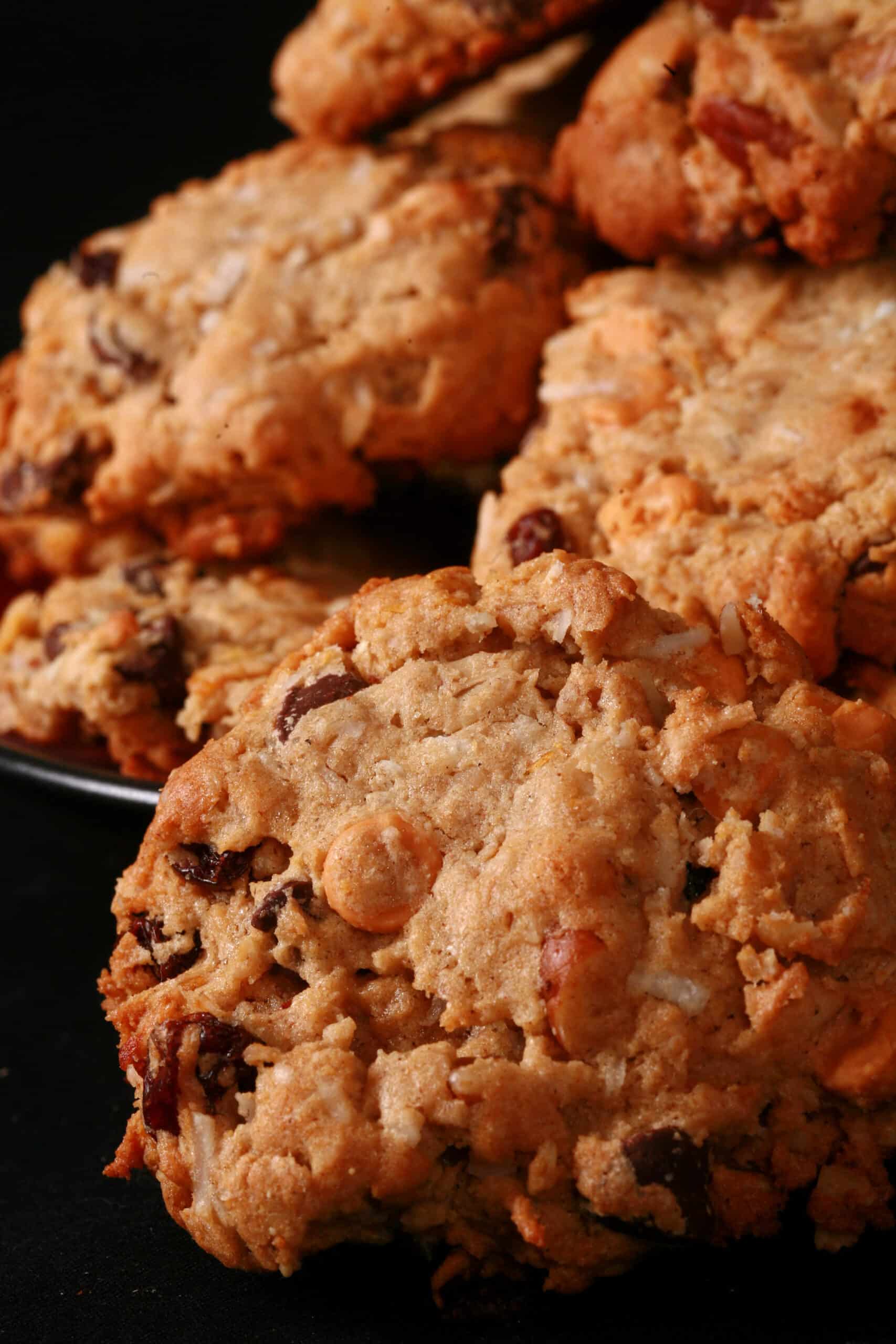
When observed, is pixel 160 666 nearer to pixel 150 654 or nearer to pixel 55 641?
pixel 150 654

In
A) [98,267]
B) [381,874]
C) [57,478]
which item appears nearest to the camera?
[381,874]

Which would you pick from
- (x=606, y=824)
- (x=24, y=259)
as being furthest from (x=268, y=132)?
(x=606, y=824)

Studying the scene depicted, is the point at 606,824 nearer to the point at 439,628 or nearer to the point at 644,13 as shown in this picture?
the point at 439,628

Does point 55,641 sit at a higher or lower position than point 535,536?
lower

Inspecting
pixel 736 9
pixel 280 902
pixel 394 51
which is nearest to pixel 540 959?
pixel 280 902

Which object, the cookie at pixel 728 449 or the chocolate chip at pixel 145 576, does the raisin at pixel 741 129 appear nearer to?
the cookie at pixel 728 449

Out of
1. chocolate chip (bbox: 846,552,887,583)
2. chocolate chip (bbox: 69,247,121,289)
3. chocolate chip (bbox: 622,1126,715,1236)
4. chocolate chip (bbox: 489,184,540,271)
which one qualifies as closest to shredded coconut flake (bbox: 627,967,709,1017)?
chocolate chip (bbox: 622,1126,715,1236)
